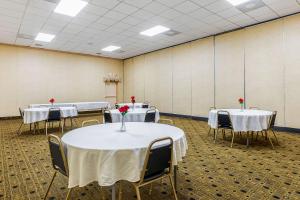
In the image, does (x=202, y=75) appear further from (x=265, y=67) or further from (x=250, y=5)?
(x=250, y=5)

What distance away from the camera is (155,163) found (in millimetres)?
1833

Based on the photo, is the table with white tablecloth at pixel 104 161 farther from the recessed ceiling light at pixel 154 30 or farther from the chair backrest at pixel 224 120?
the recessed ceiling light at pixel 154 30

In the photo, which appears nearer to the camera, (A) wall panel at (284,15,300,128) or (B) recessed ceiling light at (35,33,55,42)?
(A) wall panel at (284,15,300,128)

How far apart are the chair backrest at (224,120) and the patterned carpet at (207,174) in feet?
1.55

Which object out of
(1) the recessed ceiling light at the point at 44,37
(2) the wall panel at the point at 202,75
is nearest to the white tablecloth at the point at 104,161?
(2) the wall panel at the point at 202,75

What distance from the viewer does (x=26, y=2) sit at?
193 inches

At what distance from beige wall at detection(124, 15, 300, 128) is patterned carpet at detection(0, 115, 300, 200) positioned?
198 centimetres

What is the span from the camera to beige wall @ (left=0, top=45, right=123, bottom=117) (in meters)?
9.21

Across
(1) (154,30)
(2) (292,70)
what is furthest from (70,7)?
(2) (292,70)

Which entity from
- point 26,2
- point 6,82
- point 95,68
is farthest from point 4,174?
point 95,68

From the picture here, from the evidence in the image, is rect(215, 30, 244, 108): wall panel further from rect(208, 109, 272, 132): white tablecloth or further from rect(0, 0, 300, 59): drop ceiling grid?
rect(208, 109, 272, 132): white tablecloth

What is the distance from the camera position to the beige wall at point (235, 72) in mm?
5938

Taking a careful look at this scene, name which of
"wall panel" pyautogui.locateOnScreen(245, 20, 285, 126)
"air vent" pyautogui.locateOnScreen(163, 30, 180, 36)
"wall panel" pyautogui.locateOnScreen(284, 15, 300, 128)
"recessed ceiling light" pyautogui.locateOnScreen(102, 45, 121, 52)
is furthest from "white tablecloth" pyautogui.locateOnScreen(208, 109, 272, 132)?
"recessed ceiling light" pyautogui.locateOnScreen(102, 45, 121, 52)

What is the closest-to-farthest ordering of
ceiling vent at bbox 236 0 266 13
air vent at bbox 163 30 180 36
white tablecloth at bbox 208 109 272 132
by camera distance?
white tablecloth at bbox 208 109 272 132
ceiling vent at bbox 236 0 266 13
air vent at bbox 163 30 180 36
